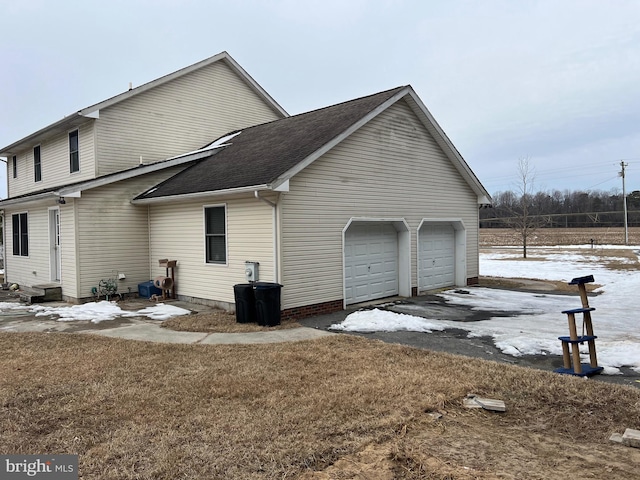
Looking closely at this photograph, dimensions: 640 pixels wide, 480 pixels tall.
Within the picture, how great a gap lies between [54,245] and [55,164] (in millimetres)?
4177

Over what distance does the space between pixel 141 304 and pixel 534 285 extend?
43.7ft

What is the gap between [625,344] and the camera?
7.88 meters

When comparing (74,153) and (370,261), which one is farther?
(74,153)

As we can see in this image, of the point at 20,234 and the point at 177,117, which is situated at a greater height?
the point at 177,117

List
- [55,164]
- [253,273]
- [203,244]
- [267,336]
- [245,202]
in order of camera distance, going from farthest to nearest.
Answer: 1. [55,164]
2. [203,244]
3. [245,202]
4. [253,273]
5. [267,336]

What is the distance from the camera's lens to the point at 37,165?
18484 millimetres

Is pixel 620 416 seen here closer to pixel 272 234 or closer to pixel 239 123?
pixel 272 234

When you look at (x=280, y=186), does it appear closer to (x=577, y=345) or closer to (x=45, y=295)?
(x=577, y=345)

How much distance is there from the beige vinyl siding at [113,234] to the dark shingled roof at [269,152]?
0.61 metres

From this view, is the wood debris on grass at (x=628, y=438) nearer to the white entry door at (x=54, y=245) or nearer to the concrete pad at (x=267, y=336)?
the concrete pad at (x=267, y=336)

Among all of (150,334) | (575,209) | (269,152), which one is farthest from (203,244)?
(575,209)

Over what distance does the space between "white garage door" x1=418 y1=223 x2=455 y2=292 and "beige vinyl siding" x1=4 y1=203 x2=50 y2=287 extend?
1162 centimetres

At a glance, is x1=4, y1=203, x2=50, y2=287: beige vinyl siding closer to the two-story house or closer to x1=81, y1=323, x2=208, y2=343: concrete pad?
the two-story house

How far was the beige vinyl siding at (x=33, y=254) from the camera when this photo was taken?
14859 millimetres
